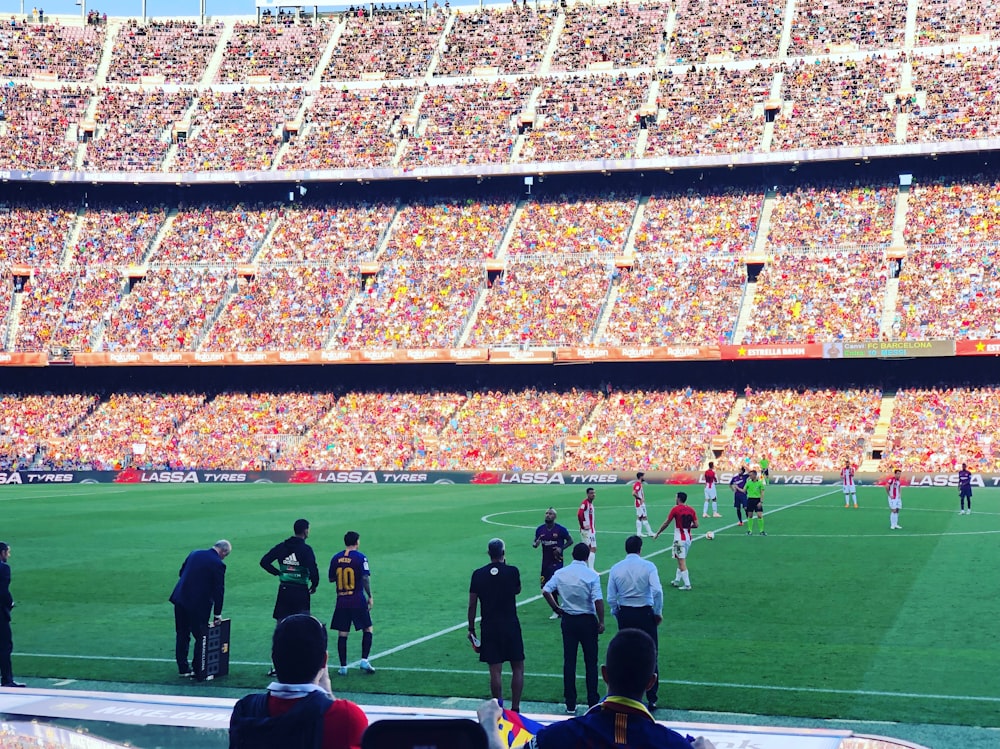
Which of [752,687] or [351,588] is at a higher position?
[351,588]

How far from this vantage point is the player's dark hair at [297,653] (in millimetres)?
5637

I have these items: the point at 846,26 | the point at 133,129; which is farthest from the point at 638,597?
the point at 133,129

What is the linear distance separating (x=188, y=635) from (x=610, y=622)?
7124 millimetres

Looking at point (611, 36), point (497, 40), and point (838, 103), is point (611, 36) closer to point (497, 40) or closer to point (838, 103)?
point (497, 40)

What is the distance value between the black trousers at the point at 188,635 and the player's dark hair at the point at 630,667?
431 inches

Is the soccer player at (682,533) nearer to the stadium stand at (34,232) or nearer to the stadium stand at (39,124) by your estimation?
the stadium stand at (34,232)

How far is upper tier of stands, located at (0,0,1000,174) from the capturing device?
215 ft

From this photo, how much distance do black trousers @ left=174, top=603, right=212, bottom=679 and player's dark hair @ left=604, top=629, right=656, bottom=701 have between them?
10947mm

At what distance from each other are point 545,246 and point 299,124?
19047mm

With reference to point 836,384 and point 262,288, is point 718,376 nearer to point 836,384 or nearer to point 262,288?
point 836,384

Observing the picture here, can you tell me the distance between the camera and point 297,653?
Result: 5633mm

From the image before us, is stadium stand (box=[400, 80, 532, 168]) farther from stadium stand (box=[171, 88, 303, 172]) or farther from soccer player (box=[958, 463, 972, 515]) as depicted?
soccer player (box=[958, 463, 972, 515])

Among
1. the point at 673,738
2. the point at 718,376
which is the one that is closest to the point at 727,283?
the point at 718,376

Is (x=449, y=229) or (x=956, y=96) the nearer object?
(x=956, y=96)
